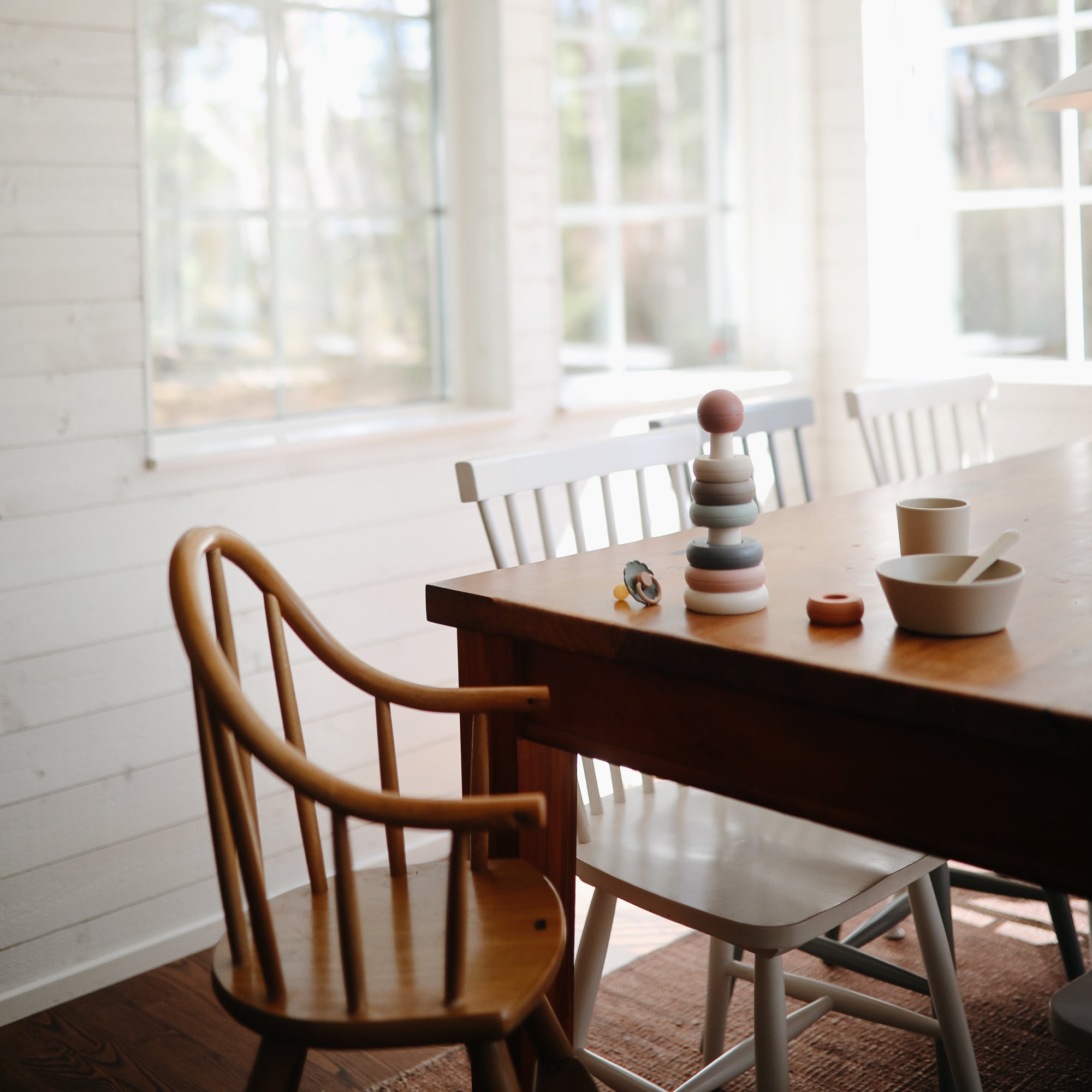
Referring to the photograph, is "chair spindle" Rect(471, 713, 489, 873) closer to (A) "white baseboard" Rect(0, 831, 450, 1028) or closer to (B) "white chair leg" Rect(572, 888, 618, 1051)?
(B) "white chair leg" Rect(572, 888, 618, 1051)

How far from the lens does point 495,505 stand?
9.25 feet

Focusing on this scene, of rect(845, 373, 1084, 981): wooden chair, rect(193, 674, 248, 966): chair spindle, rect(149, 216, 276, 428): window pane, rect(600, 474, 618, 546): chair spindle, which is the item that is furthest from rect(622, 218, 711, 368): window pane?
rect(193, 674, 248, 966): chair spindle

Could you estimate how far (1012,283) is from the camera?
3.44 meters

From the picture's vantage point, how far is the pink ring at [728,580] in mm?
1228

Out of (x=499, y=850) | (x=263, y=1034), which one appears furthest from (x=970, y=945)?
(x=263, y=1034)

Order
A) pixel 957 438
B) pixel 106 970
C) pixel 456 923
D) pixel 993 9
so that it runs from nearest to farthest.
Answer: pixel 456 923 → pixel 106 970 → pixel 957 438 → pixel 993 9

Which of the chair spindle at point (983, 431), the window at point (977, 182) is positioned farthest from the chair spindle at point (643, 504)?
the window at point (977, 182)

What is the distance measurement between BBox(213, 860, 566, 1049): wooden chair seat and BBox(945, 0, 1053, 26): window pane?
2.86 metres

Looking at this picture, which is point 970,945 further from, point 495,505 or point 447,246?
point 447,246

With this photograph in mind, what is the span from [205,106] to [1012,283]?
86.7 inches

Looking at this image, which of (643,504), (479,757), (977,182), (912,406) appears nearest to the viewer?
(479,757)

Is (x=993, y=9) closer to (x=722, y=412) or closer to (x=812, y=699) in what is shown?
(x=722, y=412)

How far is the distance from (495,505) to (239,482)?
2.14ft

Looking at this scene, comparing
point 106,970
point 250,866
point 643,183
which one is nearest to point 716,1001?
point 250,866
